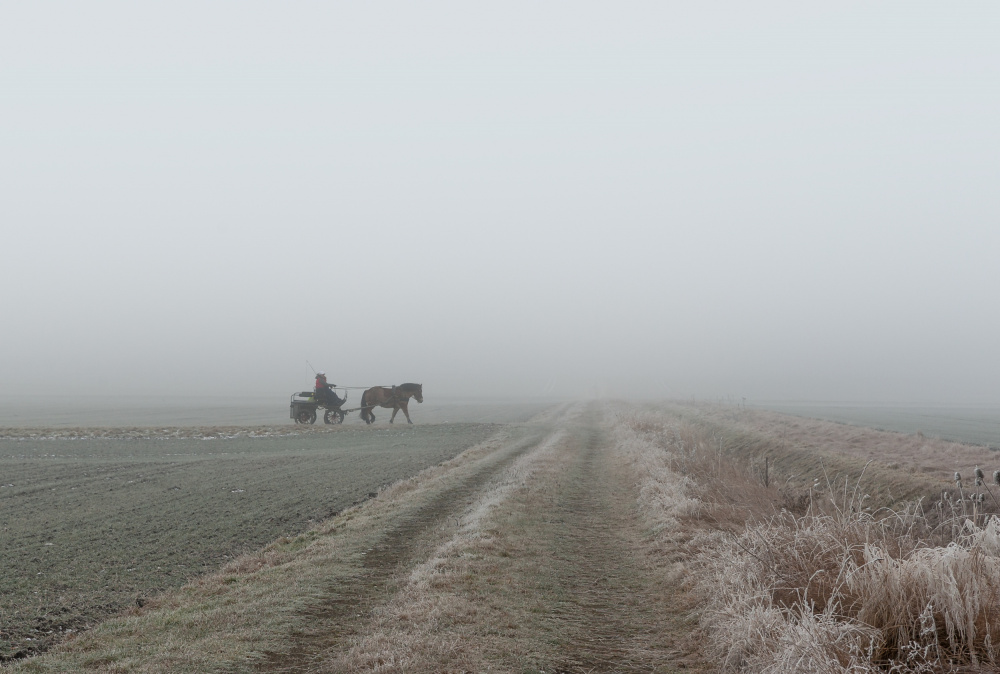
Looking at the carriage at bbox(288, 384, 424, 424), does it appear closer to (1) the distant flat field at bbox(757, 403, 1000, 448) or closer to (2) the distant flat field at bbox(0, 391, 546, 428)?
(2) the distant flat field at bbox(0, 391, 546, 428)

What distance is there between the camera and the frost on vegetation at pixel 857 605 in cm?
520

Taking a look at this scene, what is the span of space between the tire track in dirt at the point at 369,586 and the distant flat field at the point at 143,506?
7.91ft

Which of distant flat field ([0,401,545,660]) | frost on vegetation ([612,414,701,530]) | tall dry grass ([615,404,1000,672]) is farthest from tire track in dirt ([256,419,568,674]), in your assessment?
frost on vegetation ([612,414,701,530])

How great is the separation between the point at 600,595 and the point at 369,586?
3.17 meters

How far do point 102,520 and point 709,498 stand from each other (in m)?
12.9

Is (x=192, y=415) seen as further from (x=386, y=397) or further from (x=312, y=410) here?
(x=386, y=397)

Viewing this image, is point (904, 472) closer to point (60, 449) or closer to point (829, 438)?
point (829, 438)

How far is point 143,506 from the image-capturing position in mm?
15797

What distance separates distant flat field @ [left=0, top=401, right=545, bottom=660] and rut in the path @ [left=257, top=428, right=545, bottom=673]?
2.48 meters

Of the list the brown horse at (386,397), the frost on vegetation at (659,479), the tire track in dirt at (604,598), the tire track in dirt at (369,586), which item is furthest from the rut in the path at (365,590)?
the brown horse at (386,397)

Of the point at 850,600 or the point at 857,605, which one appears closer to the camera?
the point at 857,605

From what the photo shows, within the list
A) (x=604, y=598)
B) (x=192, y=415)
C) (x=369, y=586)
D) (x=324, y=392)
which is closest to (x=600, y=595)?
(x=604, y=598)

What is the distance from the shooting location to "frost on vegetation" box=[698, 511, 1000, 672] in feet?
17.1

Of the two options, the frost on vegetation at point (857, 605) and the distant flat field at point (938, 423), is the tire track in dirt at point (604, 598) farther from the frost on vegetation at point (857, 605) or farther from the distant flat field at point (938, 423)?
the distant flat field at point (938, 423)
